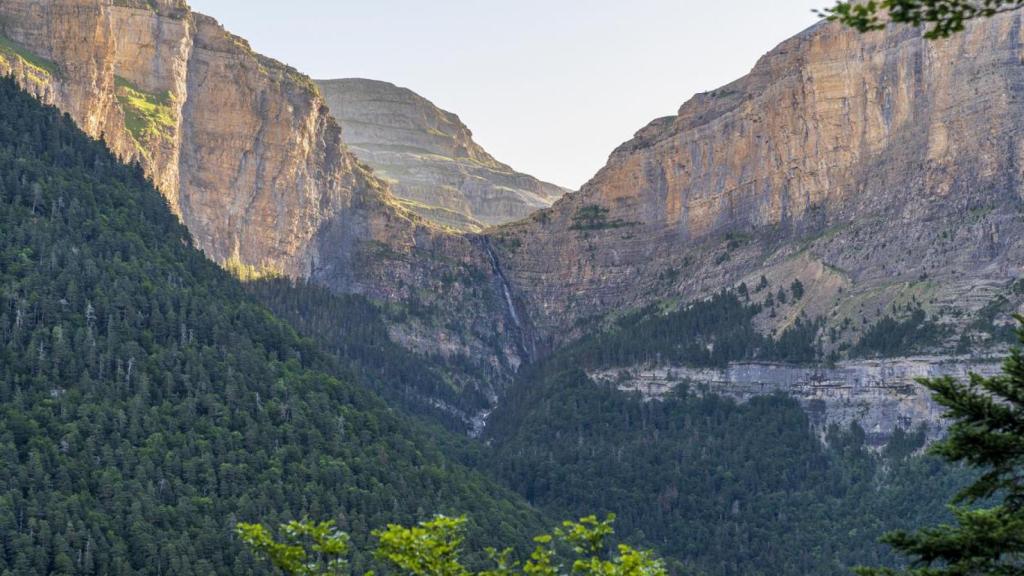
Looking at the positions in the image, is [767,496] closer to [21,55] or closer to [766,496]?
[766,496]

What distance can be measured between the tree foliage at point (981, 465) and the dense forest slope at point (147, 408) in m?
82.8

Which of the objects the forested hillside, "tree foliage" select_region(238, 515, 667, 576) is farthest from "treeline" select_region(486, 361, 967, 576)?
"tree foliage" select_region(238, 515, 667, 576)

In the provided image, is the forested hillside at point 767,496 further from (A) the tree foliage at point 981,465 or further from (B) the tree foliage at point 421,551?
(A) the tree foliage at point 981,465

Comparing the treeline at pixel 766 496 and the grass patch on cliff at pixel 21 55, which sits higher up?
the grass patch on cliff at pixel 21 55

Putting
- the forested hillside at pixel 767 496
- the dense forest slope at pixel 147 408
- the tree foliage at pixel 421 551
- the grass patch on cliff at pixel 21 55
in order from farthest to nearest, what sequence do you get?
the grass patch on cliff at pixel 21 55 < the forested hillside at pixel 767 496 < the dense forest slope at pixel 147 408 < the tree foliage at pixel 421 551

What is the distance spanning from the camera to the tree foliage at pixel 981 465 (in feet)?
108

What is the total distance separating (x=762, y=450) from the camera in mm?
195875

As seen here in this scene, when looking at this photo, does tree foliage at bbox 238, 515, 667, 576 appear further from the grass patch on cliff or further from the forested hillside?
the grass patch on cliff

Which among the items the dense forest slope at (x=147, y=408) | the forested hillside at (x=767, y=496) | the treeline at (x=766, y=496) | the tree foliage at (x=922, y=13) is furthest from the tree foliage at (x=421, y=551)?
the forested hillside at (x=767, y=496)

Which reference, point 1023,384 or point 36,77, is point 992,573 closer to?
point 1023,384

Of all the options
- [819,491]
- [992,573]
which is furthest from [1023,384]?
[819,491]

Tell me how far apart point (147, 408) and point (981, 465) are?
107m

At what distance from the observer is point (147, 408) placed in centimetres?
13388

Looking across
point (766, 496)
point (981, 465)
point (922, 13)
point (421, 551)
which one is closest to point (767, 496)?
point (766, 496)
